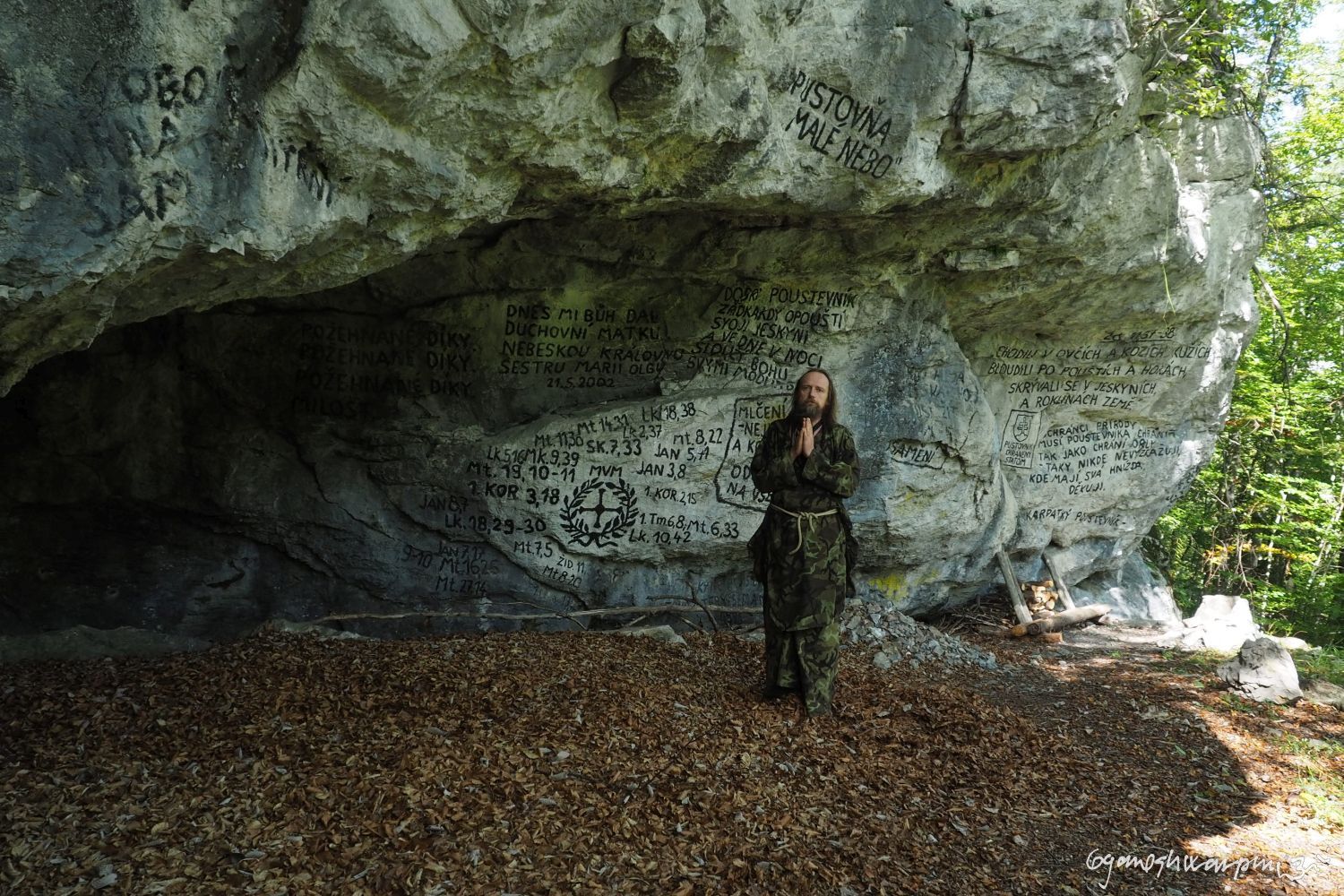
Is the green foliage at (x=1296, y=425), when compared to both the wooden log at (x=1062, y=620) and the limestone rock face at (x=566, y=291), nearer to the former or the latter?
the limestone rock face at (x=566, y=291)

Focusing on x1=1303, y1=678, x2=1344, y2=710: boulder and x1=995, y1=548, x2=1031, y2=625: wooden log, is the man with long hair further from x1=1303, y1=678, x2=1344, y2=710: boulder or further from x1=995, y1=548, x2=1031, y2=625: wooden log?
x1=995, y1=548, x2=1031, y2=625: wooden log

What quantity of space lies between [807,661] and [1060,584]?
5869 mm

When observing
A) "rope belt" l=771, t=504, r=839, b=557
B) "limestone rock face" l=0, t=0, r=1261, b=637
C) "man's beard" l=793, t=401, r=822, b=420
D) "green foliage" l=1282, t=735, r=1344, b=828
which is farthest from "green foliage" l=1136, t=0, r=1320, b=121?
"green foliage" l=1282, t=735, r=1344, b=828

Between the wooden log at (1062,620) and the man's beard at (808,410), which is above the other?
the man's beard at (808,410)

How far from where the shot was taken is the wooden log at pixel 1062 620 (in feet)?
27.6

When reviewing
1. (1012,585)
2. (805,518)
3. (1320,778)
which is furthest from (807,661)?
(1012,585)

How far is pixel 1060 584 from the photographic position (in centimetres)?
945

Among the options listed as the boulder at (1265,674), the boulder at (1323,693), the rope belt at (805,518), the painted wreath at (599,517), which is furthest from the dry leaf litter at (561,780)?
the painted wreath at (599,517)

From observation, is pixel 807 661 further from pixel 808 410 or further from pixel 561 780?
pixel 561 780

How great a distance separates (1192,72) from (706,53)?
541 cm

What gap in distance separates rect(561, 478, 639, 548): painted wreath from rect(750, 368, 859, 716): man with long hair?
230 cm

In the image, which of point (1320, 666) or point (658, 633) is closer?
point (658, 633)

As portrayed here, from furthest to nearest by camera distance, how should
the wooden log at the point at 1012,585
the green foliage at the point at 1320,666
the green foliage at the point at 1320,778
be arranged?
the wooden log at the point at 1012,585 → the green foliage at the point at 1320,666 → the green foliage at the point at 1320,778

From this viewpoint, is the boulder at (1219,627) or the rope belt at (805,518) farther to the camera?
the boulder at (1219,627)
